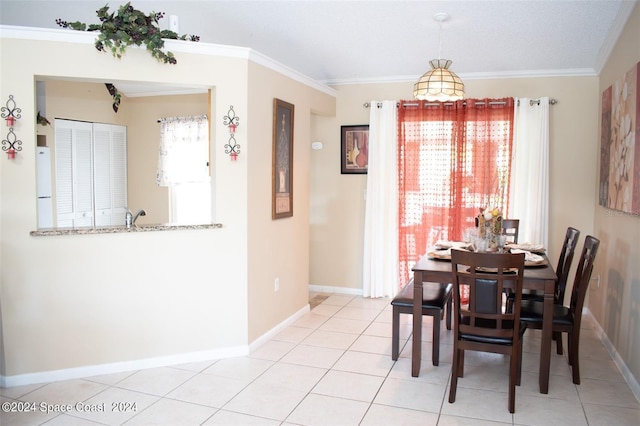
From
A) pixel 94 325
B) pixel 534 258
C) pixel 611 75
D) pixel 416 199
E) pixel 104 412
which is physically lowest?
pixel 104 412

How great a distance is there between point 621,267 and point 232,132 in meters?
2.93

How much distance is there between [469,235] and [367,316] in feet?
4.73

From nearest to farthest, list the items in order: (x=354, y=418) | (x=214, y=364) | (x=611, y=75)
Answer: (x=354, y=418)
(x=214, y=364)
(x=611, y=75)

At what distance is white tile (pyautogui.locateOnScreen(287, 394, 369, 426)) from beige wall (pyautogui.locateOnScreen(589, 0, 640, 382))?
1.73 metres

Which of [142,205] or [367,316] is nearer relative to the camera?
[367,316]

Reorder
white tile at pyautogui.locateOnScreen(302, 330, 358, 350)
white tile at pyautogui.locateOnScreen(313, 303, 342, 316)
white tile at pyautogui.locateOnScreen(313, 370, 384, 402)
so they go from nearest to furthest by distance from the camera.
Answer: white tile at pyautogui.locateOnScreen(313, 370, 384, 402), white tile at pyautogui.locateOnScreen(302, 330, 358, 350), white tile at pyautogui.locateOnScreen(313, 303, 342, 316)

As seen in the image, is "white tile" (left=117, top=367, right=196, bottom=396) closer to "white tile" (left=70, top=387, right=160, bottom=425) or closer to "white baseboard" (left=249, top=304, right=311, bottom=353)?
"white tile" (left=70, top=387, right=160, bottom=425)

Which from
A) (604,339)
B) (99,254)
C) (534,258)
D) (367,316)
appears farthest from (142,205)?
(604,339)

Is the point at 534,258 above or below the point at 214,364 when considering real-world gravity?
above

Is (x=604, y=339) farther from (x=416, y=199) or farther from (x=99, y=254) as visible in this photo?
(x=99, y=254)

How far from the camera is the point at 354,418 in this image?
2.70 metres

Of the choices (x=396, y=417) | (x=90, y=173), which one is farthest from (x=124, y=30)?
(x=396, y=417)

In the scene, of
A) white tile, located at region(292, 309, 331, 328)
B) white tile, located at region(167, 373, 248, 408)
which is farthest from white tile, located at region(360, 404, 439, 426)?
white tile, located at region(292, 309, 331, 328)

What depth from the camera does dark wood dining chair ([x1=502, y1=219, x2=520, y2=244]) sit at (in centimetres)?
448
